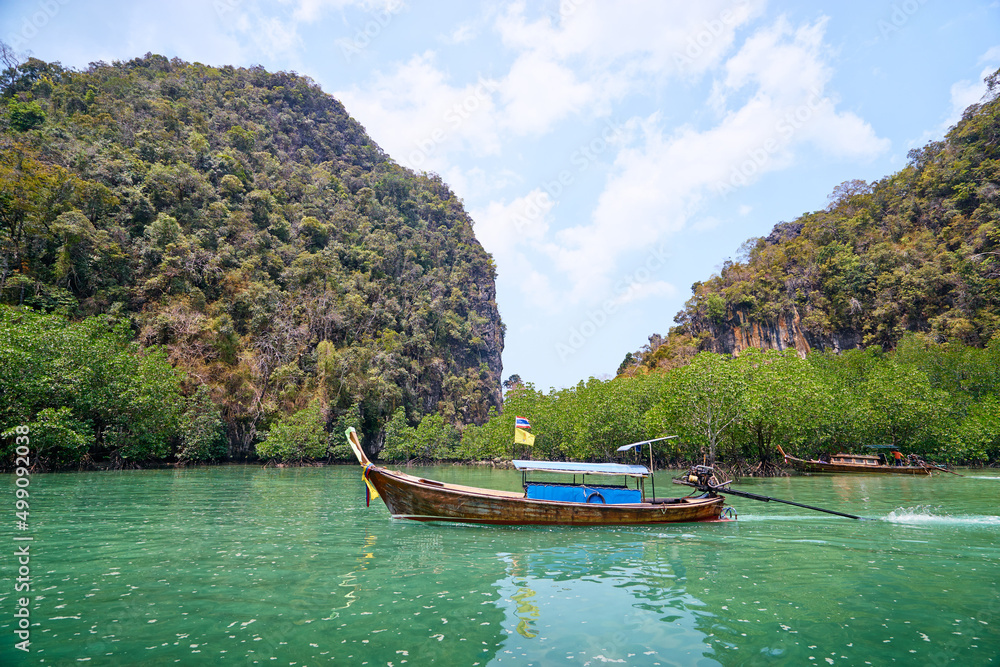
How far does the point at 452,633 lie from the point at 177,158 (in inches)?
2607

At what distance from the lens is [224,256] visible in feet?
168

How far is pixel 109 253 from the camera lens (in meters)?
43.1

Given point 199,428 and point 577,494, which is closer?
point 577,494

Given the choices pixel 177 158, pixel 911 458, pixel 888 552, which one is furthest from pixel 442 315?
pixel 888 552

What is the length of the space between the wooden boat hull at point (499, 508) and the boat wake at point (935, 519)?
6860 mm

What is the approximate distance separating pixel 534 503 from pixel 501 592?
6062 mm

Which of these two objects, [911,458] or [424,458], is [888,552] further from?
[424,458]

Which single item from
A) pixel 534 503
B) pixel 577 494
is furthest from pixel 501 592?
pixel 577 494

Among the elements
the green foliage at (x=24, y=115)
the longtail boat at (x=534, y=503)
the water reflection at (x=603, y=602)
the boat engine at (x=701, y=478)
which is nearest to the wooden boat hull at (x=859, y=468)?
the boat engine at (x=701, y=478)

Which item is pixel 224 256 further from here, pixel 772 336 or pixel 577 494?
pixel 772 336

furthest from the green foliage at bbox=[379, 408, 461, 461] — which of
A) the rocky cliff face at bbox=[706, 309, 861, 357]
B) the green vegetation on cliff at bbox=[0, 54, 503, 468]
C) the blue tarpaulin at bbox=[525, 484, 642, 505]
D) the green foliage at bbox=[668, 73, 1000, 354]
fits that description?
the blue tarpaulin at bbox=[525, 484, 642, 505]

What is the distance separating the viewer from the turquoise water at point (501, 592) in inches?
226

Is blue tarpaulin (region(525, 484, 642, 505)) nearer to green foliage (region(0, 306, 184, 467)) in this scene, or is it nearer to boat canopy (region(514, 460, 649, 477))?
boat canopy (region(514, 460, 649, 477))

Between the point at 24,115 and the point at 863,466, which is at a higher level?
the point at 24,115
